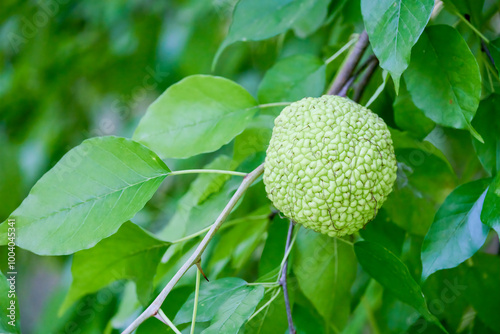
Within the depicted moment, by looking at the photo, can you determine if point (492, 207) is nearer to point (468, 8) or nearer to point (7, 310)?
point (468, 8)

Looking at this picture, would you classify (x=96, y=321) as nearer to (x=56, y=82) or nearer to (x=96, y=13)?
(x=56, y=82)

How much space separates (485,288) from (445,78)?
1.22 ft

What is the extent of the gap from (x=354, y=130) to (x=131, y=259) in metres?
0.36

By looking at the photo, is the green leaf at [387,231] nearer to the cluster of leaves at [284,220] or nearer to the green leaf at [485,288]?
the cluster of leaves at [284,220]

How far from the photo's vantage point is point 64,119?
1771mm

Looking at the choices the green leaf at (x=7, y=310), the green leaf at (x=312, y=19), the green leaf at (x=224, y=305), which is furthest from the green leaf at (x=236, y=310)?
the green leaf at (x=312, y=19)

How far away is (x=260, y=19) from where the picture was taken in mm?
821

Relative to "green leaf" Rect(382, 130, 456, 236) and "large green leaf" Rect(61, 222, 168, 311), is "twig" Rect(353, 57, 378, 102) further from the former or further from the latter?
"large green leaf" Rect(61, 222, 168, 311)

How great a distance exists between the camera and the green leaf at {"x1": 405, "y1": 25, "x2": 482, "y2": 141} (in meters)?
0.61

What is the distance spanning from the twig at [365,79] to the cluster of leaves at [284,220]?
62 millimetres

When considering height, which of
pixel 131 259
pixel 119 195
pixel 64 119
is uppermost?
pixel 119 195

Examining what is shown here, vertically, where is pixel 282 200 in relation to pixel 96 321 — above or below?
above

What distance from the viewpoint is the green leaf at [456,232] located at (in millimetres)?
599

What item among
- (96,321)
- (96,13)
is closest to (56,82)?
(96,13)
